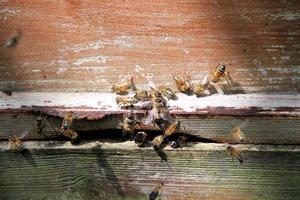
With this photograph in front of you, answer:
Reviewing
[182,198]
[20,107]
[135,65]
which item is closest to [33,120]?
[20,107]

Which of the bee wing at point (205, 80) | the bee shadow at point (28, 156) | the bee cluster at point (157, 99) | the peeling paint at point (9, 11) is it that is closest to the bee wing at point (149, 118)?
the bee cluster at point (157, 99)

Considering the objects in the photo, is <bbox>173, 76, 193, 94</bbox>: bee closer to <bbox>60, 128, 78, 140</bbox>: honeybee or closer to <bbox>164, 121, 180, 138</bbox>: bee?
<bbox>164, 121, 180, 138</bbox>: bee

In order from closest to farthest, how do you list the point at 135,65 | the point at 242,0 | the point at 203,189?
the point at 242,0 < the point at 135,65 < the point at 203,189

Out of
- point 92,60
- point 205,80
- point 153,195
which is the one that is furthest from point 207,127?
point 92,60

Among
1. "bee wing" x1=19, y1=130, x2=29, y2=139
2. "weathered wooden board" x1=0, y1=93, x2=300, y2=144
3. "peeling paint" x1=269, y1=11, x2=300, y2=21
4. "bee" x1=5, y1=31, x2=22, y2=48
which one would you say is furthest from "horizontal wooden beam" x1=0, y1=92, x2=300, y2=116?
"peeling paint" x1=269, y1=11, x2=300, y2=21

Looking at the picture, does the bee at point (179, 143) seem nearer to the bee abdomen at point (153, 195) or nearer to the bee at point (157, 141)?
the bee at point (157, 141)

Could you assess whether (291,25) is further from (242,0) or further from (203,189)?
(203,189)
